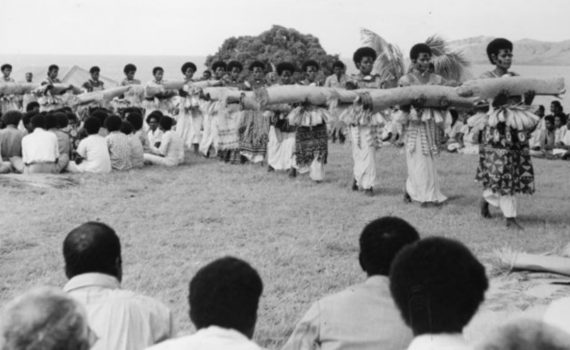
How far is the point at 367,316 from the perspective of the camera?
315 cm

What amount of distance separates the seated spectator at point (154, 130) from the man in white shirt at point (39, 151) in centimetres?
291

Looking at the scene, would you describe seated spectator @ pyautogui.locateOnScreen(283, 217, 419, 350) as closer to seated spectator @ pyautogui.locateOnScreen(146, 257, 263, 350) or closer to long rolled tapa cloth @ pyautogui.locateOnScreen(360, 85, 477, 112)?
seated spectator @ pyautogui.locateOnScreen(146, 257, 263, 350)

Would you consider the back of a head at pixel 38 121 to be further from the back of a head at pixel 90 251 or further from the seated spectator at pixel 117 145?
the back of a head at pixel 90 251

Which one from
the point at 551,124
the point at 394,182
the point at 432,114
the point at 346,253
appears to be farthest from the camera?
the point at 551,124

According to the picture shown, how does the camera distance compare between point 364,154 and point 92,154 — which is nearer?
point 364,154

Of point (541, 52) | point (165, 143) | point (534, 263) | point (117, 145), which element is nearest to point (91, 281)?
point (534, 263)

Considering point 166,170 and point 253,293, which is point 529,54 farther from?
point 253,293

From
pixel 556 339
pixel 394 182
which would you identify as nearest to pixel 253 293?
pixel 556 339

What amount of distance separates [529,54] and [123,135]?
31640 millimetres

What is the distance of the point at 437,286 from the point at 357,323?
78 cm

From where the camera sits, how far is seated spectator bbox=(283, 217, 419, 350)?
3.12 metres

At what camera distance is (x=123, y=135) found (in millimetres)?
11750

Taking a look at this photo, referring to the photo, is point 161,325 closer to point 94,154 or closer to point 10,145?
point 94,154

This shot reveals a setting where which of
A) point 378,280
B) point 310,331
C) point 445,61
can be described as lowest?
point 310,331
